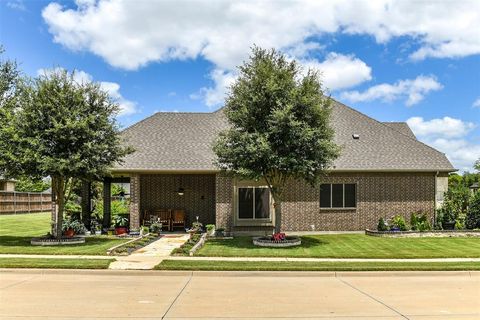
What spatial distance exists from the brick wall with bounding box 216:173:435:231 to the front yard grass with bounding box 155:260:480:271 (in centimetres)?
878

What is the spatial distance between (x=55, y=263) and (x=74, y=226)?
7890 mm

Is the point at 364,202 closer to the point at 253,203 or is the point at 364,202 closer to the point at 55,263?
the point at 253,203

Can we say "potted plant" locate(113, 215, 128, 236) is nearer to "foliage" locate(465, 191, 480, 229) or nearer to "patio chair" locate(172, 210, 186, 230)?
"patio chair" locate(172, 210, 186, 230)

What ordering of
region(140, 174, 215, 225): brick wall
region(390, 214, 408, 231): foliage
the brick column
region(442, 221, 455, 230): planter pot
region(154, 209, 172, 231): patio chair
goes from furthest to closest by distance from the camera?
region(140, 174, 215, 225): brick wall, region(154, 209, 172, 231): patio chair, the brick column, region(442, 221, 455, 230): planter pot, region(390, 214, 408, 231): foliage

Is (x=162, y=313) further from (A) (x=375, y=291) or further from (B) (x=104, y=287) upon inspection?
(A) (x=375, y=291)

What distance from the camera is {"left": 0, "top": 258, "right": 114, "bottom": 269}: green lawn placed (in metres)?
12.4

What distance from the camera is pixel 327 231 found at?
22.3 metres

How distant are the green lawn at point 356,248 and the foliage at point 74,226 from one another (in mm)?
6054

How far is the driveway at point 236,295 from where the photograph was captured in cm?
786

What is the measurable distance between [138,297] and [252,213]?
535 inches

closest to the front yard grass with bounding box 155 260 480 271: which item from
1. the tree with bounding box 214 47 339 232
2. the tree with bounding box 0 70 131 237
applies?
the tree with bounding box 214 47 339 232

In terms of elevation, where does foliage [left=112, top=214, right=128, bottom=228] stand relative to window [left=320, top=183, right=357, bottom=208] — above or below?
below

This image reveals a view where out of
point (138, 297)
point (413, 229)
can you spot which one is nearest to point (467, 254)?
point (413, 229)

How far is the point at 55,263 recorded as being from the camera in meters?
12.8
